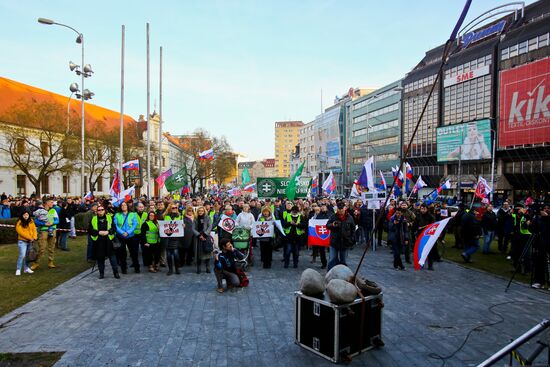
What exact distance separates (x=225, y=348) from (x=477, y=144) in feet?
185

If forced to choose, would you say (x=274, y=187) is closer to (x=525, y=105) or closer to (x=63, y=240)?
(x=63, y=240)

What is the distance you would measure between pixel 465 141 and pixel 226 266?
5470 centimetres

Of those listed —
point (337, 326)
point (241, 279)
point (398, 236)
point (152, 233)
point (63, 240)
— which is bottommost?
point (63, 240)

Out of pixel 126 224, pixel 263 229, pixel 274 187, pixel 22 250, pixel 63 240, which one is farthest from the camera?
pixel 274 187

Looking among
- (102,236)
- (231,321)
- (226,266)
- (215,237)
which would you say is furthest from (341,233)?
(102,236)

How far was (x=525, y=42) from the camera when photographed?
46406mm

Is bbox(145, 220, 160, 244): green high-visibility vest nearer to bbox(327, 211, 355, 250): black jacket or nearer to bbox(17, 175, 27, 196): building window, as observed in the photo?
bbox(327, 211, 355, 250): black jacket

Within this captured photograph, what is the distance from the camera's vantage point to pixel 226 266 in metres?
9.38

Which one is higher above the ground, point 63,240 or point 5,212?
point 5,212

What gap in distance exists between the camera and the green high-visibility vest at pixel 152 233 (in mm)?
11300

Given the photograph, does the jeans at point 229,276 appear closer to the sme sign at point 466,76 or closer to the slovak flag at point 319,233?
the slovak flag at point 319,233

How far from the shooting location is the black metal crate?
5.23m

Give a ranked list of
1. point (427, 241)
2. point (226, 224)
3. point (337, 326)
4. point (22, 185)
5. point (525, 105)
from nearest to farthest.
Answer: point (337, 326) → point (427, 241) → point (226, 224) → point (525, 105) → point (22, 185)

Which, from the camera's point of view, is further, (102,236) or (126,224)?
(126,224)
